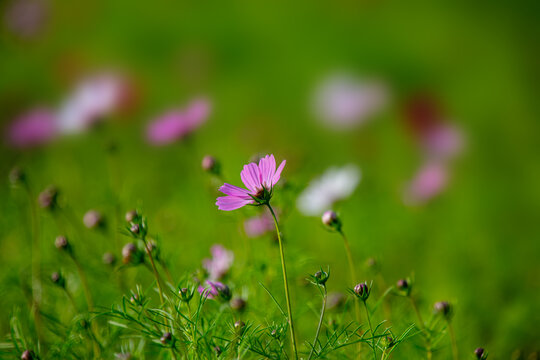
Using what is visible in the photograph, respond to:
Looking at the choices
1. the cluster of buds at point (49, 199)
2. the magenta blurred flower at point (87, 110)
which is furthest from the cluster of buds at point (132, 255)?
the magenta blurred flower at point (87, 110)

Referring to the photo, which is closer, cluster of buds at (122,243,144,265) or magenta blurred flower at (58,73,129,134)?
cluster of buds at (122,243,144,265)

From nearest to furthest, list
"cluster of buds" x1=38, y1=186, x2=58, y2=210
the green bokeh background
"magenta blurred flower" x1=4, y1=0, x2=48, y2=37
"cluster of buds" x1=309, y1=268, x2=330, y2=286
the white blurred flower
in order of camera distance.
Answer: "cluster of buds" x1=309, y1=268, x2=330, y2=286 < "cluster of buds" x1=38, y1=186, x2=58, y2=210 < the white blurred flower < the green bokeh background < "magenta blurred flower" x1=4, y1=0, x2=48, y2=37

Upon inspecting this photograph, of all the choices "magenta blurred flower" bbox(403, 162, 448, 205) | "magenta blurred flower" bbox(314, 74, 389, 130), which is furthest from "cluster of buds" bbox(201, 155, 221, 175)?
"magenta blurred flower" bbox(314, 74, 389, 130)

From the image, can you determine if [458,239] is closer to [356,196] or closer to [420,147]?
[356,196]

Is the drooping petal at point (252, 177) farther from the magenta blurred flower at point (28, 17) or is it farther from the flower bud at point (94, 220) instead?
the magenta blurred flower at point (28, 17)

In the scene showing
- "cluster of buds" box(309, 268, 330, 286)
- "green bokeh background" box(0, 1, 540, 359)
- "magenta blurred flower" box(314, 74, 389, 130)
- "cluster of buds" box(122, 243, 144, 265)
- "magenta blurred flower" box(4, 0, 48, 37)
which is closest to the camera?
"cluster of buds" box(309, 268, 330, 286)

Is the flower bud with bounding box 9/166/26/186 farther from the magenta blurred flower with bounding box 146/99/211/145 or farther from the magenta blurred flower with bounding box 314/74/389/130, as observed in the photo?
the magenta blurred flower with bounding box 314/74/389/130

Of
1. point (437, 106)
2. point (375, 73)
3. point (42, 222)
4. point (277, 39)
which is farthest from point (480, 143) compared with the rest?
point (42, 222)

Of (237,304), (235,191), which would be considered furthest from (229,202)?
(237,304)
